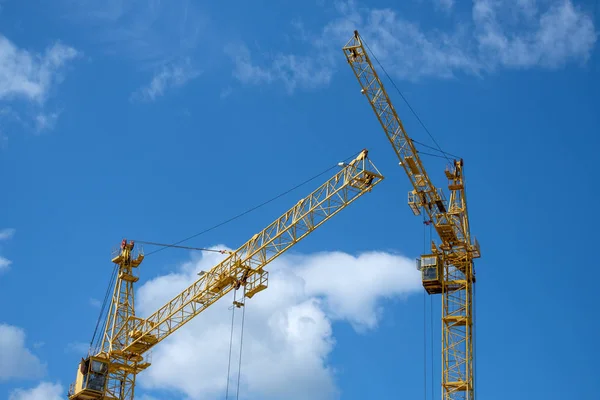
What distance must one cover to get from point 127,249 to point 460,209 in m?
27.9

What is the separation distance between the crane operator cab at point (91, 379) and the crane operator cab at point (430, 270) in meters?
26.1

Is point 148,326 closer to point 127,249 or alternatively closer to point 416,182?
point 127,249

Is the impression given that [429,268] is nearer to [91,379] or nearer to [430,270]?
[430,270]

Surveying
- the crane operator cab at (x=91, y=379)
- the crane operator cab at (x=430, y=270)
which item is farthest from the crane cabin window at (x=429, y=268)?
the crane operator cab at (x=91, y=379)

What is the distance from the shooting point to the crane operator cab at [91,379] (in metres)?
89.8

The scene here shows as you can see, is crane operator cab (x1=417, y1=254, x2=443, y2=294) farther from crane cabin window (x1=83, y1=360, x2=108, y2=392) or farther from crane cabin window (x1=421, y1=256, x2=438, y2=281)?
crane cabin window (x1=83, y1=360, x2=108, y2=392)

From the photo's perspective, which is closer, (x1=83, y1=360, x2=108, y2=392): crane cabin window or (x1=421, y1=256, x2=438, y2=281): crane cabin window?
(x1=83, y1=360, x2=108, y2=392): crane cabin window

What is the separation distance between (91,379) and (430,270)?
28.0m

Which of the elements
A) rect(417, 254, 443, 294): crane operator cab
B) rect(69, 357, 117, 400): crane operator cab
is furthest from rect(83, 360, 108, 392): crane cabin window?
rect(417, 254, 443, 294): crane operator cab

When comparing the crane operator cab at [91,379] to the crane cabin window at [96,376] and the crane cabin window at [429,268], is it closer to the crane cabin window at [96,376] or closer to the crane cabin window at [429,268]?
the crane cabin window at [96,376]

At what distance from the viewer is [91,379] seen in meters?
89.9

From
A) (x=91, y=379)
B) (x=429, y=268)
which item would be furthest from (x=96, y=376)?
(x=429, y=268)

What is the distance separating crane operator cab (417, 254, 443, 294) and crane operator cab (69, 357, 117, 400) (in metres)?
26.1

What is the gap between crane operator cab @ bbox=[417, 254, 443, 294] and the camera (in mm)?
90250
